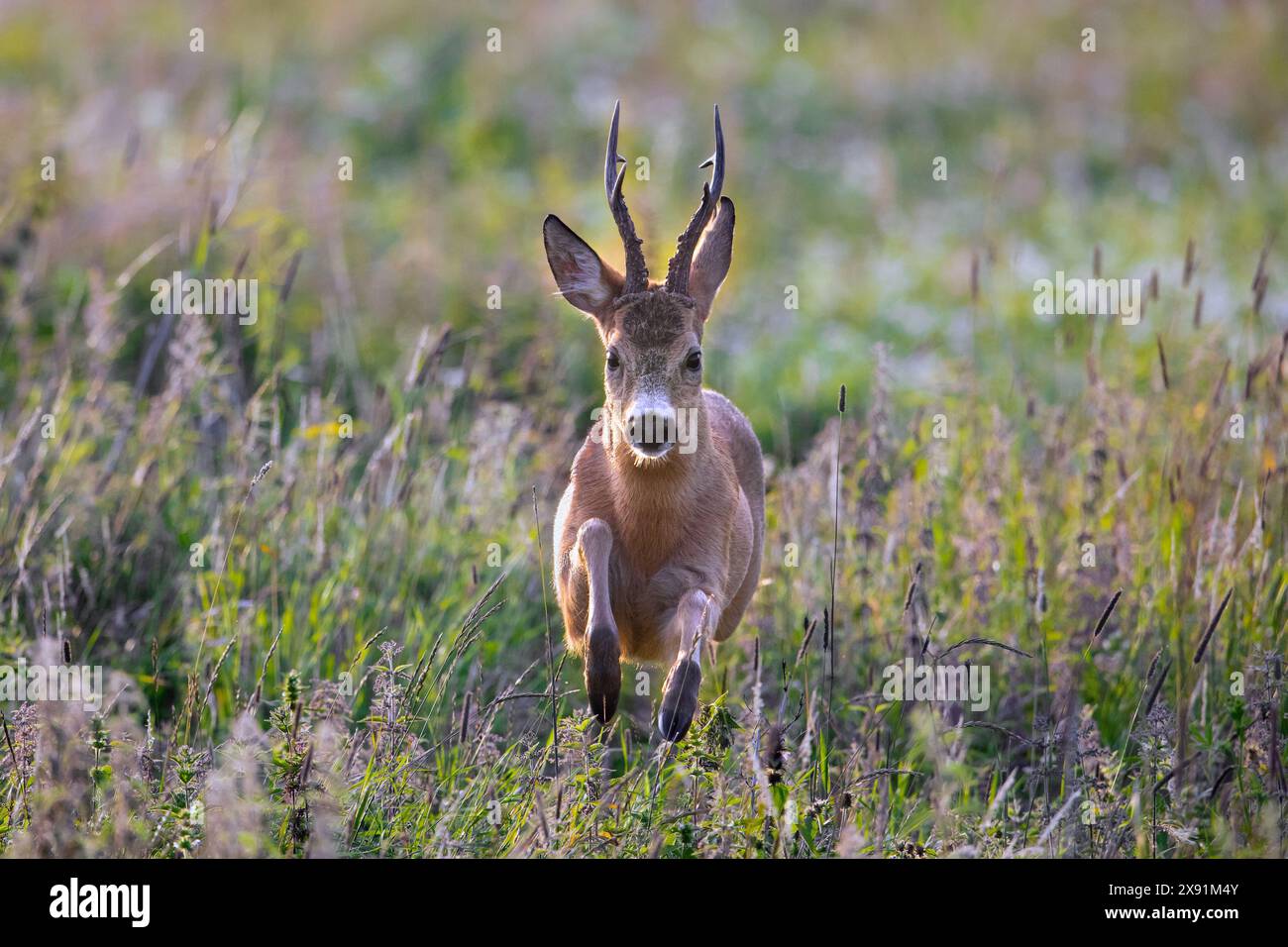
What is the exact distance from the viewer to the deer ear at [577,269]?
6828mm

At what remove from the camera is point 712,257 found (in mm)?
7055

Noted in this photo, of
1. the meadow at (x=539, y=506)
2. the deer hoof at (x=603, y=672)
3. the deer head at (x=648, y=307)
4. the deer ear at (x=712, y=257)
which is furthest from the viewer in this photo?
the deer ear at (x=712, y=257)

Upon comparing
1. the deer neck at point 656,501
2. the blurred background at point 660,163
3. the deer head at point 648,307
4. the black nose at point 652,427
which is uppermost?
the blurred background at point 660,163

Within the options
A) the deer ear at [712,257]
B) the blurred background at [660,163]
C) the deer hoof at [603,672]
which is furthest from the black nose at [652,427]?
the blurred background at [660,163]

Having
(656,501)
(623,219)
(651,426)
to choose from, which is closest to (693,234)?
(623,219)

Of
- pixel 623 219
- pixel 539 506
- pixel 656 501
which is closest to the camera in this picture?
pixel 623 219

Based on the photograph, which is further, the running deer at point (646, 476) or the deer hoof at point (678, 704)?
the running deer at point (646, 476)

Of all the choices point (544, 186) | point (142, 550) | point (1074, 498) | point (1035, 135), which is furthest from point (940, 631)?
point (1035, 135)

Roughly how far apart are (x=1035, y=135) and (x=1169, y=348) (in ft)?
32.6

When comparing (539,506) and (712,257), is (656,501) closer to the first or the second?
(712,257)

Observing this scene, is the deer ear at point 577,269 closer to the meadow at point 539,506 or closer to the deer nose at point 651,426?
the meadow at point 539,506

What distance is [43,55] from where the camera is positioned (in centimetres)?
1736

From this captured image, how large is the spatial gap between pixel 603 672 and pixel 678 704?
14.0 inches

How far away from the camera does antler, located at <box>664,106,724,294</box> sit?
6.41m
